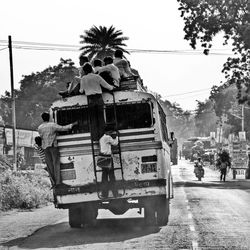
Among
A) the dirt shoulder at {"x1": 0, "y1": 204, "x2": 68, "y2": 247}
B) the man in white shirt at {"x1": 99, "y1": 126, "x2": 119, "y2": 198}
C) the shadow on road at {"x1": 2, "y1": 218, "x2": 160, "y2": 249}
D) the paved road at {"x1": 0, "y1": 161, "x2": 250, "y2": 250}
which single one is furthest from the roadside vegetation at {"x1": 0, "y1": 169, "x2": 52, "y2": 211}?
the man in white shirt at {"x1": 99, "y1": 126, "x2": 119, "y2": 198}

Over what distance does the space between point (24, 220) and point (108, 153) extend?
15.5 feet

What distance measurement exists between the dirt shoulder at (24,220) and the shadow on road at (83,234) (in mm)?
312

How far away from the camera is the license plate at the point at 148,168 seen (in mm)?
14240

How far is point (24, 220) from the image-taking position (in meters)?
17.7

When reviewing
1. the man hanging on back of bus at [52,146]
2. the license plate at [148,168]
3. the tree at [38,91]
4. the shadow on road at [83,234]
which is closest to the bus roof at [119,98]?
the man hanging on back of bus at [52,146]

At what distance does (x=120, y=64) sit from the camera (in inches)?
651

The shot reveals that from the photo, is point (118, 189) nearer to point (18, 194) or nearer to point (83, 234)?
point (83, 234)

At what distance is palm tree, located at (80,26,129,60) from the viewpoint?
59.1 meters

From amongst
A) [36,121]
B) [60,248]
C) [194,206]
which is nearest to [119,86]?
[60,248]

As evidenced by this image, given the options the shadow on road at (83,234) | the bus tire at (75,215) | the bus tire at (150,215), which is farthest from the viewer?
the bus tire at (75,215)

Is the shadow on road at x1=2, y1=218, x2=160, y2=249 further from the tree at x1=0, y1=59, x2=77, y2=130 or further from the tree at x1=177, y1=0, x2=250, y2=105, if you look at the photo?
the tree at x1=0, y1=59, x2=77, y2=130

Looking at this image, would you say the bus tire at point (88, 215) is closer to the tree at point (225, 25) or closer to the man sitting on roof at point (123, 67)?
the man sitting on roof at point (123, 67)

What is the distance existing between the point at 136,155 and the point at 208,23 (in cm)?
2718

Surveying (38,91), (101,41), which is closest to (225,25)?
(101,41)
